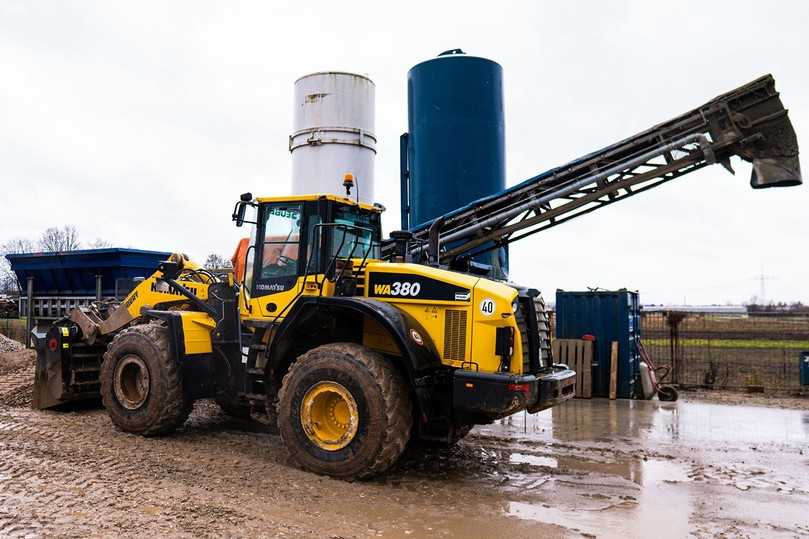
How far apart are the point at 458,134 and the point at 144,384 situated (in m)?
6.94

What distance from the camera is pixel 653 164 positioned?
27.7ft

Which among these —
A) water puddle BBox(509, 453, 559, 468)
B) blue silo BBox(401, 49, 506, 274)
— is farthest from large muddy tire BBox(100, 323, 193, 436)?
blue silo BBox(401, 49, 506, 274)

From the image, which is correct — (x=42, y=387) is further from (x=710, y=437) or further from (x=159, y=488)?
(x=710, y=437)

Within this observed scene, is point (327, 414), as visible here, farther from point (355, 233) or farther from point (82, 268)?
point (82, 268)

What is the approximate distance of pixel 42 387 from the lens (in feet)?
28.3

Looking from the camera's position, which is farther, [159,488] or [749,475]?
[749,475]

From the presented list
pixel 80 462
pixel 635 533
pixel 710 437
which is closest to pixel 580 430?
pixel 710 437

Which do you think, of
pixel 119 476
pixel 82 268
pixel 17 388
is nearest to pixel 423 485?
pixel 119 476

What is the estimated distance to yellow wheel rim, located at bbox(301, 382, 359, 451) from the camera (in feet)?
19.0

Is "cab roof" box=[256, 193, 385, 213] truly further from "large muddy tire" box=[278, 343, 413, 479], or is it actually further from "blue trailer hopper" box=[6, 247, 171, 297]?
"blue trailer hopper" box=[6, 247, 171, 297]

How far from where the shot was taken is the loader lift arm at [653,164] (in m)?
7.89

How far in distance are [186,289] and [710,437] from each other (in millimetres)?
6765

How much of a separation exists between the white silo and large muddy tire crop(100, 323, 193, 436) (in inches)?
140

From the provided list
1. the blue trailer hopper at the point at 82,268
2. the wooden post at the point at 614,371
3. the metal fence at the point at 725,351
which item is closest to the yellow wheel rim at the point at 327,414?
the wooden post at the point at 614,371
